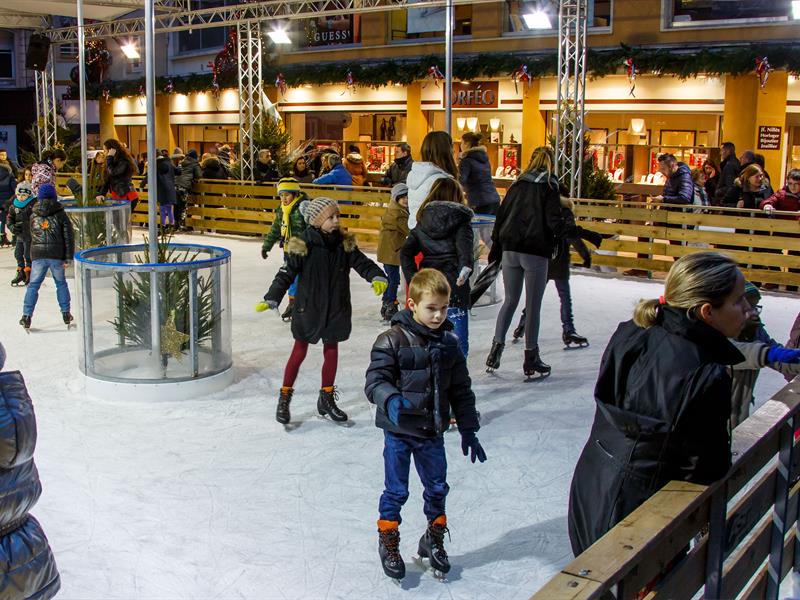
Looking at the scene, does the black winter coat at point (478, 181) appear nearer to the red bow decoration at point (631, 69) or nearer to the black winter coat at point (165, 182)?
the red bow decoration at point (631, 69)

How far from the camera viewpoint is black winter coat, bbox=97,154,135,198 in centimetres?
1284

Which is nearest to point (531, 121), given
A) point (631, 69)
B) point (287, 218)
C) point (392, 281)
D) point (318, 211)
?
point (631, 69)

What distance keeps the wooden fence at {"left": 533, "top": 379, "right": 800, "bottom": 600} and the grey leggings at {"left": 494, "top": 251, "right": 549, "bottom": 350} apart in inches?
121

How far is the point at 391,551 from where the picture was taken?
3.70 meters

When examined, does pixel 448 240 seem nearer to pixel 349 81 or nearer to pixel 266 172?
pixel 266 172

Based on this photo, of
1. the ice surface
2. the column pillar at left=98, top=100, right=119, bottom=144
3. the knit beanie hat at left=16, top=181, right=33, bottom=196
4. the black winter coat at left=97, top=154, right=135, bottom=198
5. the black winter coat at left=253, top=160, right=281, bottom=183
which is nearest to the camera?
the ice surface

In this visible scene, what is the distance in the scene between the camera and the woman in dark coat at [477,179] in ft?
30.4

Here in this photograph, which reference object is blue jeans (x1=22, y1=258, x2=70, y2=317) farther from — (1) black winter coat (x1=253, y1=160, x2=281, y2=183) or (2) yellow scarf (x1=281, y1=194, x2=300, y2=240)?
(1) black winter coat (x1=253, y1=160, x2=281, y2=183)

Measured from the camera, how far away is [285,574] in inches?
147

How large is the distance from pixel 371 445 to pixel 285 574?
1.58 m

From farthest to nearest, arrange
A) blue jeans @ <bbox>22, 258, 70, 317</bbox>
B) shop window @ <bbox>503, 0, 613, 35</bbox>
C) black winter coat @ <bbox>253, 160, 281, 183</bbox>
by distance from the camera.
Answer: black winter coat @ <bbox>253, 160, 281, 183</bbox> → shop window @ <bbox>503, 0, 613, 35</bbox> → blue jeans @ <bbox>22, 258, 70, 317</bbox>

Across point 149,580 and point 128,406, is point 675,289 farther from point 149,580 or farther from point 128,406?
point 128,406

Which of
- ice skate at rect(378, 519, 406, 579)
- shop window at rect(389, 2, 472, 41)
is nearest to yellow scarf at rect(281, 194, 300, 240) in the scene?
ice skate at rect(378, 519, 406, 579)

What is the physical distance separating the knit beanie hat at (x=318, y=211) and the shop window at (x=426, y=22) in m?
12.8
